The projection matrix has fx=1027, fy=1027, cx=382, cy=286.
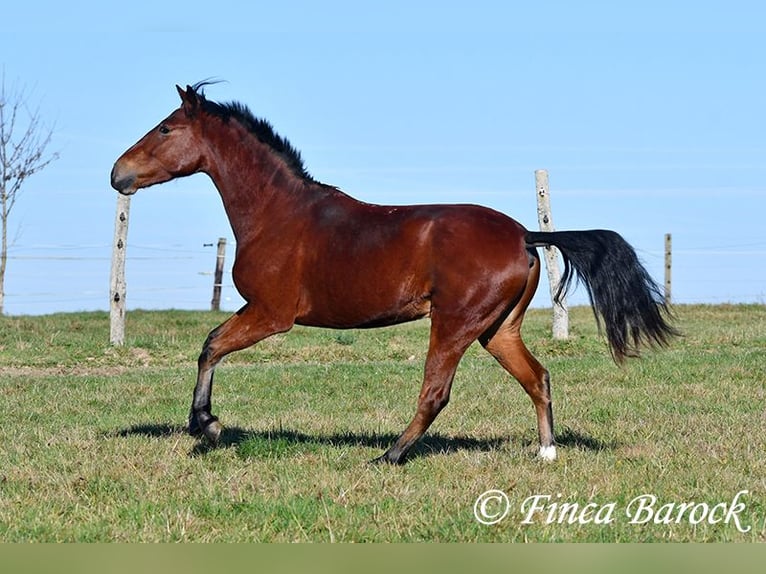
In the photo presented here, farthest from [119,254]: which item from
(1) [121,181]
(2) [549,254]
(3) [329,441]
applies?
(3) [329,441]

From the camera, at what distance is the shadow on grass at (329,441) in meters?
8.07

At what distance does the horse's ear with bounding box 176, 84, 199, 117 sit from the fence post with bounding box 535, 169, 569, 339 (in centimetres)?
1223

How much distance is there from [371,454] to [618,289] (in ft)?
7.60

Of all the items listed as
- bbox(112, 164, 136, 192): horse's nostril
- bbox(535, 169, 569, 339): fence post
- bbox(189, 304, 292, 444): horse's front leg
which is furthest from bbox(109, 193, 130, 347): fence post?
bbox(189, 304, 292, 444): horse's front leg

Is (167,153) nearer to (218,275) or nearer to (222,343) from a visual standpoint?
(222,343)

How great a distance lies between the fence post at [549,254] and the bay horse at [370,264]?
38.8 ft

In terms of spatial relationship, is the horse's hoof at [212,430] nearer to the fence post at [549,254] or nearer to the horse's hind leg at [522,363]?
the horse's hind leg at [522,363]

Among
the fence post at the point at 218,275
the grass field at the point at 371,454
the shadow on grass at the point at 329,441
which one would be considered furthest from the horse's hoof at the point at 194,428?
the fence post at the point at 218,275

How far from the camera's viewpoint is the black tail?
798 cm

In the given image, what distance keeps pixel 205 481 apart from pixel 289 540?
1.54 meters

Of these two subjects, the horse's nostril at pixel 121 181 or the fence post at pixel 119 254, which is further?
the fence post at pixel 119 254

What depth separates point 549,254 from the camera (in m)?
19.8

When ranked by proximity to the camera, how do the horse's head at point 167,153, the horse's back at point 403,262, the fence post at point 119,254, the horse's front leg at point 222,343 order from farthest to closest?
1. the fence post at point 119,254
2. the horse's head at point 167,153
3. the horse's front leg at point 222,343
4. the horse's back at point 403,262

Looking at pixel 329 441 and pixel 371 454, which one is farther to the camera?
pixel 329 441
